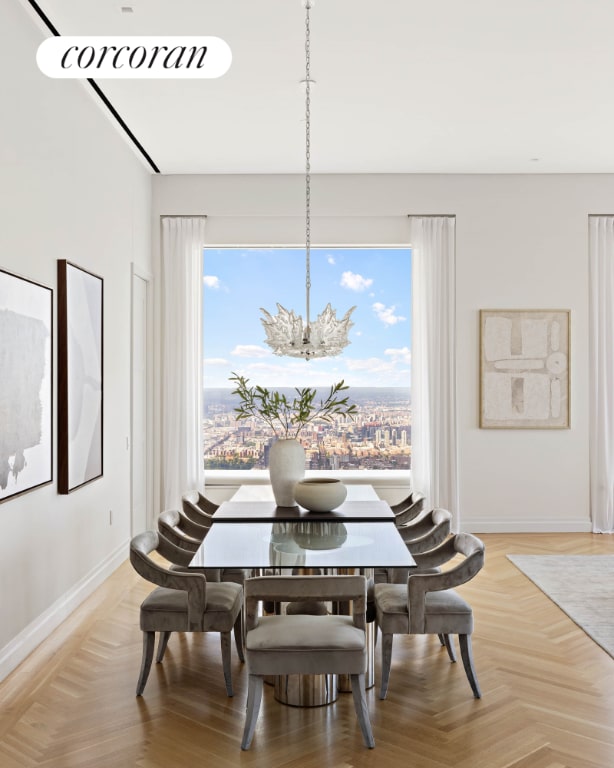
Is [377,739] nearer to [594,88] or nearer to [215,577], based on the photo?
[215,577]

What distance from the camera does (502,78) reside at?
4.64m

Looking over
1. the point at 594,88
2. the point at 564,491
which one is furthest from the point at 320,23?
the point at 564,491

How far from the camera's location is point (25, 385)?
3727 mm

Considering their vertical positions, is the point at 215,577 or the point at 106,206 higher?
the point at 106,206

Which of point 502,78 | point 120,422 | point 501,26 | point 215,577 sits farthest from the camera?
point 120,422

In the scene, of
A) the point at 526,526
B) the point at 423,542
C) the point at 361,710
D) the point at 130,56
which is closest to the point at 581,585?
the point at 526,526

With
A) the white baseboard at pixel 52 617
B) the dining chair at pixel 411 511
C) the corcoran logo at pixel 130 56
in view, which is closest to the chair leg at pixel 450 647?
the dining chair at pixel 411 511

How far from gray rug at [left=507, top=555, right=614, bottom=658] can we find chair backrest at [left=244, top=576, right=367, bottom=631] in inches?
69.3

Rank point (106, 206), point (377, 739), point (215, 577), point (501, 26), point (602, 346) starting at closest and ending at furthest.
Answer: point (377, 739) → point (215, 577) → point (501, 26) → point (106, 206) → point (602, 346)

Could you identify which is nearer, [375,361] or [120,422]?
[120,422]

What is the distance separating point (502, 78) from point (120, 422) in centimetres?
369

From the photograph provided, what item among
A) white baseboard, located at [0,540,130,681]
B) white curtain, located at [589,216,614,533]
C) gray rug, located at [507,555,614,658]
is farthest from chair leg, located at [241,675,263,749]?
white curtain, located at [589,216,614,533]

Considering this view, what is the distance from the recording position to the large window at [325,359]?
712 centimetres

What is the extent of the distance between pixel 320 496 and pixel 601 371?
3.96m
